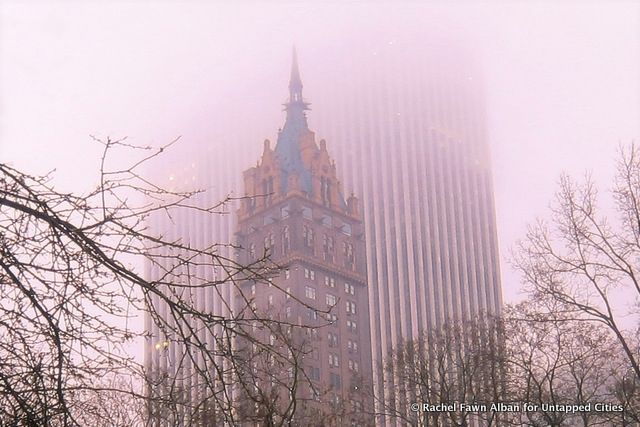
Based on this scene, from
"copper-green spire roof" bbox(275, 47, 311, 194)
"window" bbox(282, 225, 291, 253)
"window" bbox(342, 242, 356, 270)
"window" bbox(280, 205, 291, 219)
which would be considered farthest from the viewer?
"copper-green spire roof" bbox(275, 47, 311, 194)

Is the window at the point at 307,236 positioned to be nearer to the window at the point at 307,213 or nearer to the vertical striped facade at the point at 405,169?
the window at the point at 307,213

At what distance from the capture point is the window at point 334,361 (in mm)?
112188

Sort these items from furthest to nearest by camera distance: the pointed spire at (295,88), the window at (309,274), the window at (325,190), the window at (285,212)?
the pointed spire at (295,88)
the window at (325,190)
the window at (285,212)
the window at (309,274)

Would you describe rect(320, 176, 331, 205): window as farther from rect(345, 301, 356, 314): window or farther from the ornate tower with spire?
rect(345, 301, 356, 314): window

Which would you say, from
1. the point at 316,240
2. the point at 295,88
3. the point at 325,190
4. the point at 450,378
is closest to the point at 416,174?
the point at 295,88

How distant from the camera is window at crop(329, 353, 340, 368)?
112188 millimetres

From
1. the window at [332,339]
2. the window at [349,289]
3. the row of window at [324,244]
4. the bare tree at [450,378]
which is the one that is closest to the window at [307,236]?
the row of window at [324,244]

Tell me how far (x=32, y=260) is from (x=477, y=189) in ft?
604

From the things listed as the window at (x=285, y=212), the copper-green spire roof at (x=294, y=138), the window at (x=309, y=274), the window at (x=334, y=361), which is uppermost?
the copper-green spire roof at (x=294, y=138)

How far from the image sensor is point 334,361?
113m

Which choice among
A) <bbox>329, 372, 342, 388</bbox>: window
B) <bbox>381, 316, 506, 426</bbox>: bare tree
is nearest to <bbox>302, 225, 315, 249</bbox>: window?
<bbox>329, 372, 342, 388</bbox>: window

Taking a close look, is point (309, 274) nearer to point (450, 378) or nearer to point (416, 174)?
point (416, 174)

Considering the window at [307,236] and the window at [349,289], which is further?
the window at [349,289]

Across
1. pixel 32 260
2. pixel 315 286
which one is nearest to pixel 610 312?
pixel 32 260
